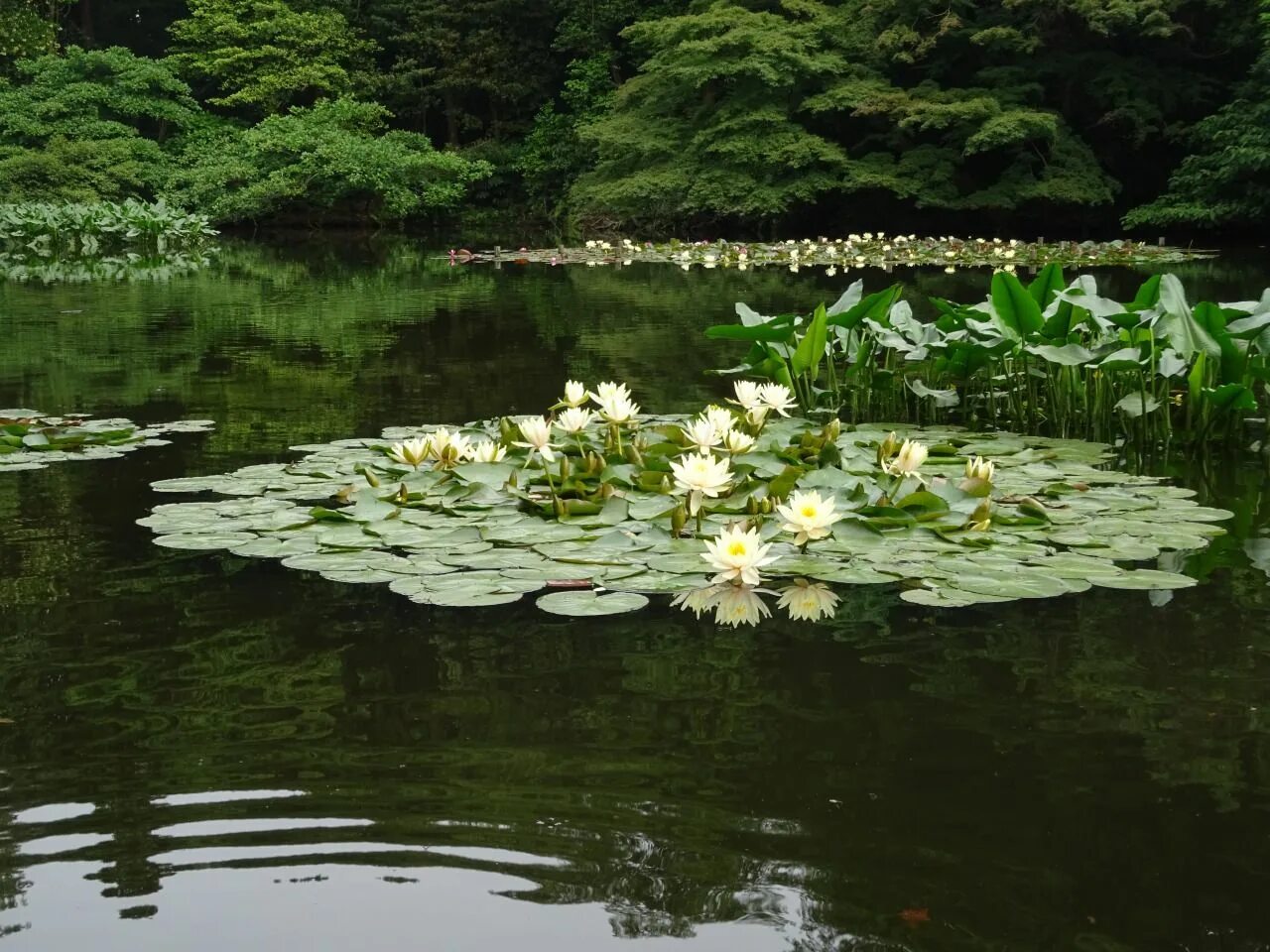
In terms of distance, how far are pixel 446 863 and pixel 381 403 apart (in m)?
3.58

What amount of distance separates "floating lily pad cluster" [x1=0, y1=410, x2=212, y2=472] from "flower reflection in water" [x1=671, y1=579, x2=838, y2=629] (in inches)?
86.6

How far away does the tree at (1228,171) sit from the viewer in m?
14.8

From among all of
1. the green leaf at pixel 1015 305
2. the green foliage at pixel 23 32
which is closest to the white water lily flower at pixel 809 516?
the green leaf at pixel 1015 305

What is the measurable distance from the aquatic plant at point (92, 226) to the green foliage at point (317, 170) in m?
1.95

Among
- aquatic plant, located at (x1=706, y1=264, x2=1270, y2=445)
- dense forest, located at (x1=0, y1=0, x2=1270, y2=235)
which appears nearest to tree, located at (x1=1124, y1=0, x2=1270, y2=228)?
dense forest, located at (x1=0, y1=0, x2=1270, y2=235)

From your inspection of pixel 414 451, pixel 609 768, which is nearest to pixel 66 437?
pixel 414 451

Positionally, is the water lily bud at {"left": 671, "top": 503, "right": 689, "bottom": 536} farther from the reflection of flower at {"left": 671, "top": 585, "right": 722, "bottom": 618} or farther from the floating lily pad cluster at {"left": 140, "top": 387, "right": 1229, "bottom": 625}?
the reflection of flower at {"left": 671, "top": 585, "right": 722, "bottom": 618}

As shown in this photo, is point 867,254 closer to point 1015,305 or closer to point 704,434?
point 1015,305

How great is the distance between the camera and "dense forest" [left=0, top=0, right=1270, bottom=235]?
16094 mm

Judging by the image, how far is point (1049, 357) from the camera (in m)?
3.73

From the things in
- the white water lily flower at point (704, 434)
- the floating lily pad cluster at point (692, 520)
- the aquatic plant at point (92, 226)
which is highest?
the aquatic plant at point (92, 226)

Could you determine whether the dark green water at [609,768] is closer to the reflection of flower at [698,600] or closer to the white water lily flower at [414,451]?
the reflection of flower at [698,600]

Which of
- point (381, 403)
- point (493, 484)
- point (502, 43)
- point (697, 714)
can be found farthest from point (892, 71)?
point (697, 714)

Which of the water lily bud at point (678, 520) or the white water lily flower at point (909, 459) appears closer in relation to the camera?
the water lily bud at point (678, 520)
